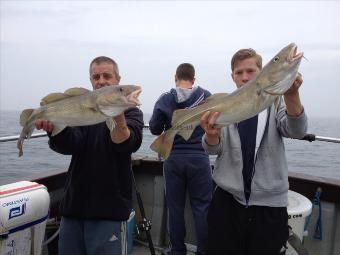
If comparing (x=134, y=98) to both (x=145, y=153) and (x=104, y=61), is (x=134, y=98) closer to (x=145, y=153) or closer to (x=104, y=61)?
(x=104, y=61)

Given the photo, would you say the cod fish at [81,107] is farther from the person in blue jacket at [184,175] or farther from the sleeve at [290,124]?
the person in blue jacket at [184,175]

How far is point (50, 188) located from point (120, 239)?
1936 mm

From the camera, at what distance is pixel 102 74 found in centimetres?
322

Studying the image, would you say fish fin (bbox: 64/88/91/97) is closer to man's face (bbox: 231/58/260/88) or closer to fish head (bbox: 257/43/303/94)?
man's face (bbox: 231/58/260/88)

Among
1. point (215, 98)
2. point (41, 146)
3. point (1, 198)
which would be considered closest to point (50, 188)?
point (1, 198)

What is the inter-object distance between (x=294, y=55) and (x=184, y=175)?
291 centimetres

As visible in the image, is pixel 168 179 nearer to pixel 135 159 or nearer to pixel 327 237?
pixel 135 159

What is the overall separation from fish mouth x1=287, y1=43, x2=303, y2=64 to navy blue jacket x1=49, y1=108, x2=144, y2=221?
141 centimetres

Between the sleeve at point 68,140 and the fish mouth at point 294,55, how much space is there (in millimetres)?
1836

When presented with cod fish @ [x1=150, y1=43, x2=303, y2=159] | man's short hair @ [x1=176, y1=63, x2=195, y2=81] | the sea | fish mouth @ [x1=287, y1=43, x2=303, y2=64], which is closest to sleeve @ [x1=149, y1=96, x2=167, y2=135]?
man's short hair @ [x1=176, y1=63, x2=195, y2=81]

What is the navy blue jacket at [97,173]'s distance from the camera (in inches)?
120

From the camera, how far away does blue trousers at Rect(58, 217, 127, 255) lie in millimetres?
3068

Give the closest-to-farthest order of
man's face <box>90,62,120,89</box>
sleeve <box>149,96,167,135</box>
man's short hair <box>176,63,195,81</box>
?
man's face <box>90,62,120,89</box>
sleeve <box>149,96,167,135</box>
man's short hair <box>176,63,195,81</box>

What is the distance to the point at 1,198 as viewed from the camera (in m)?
3.26
